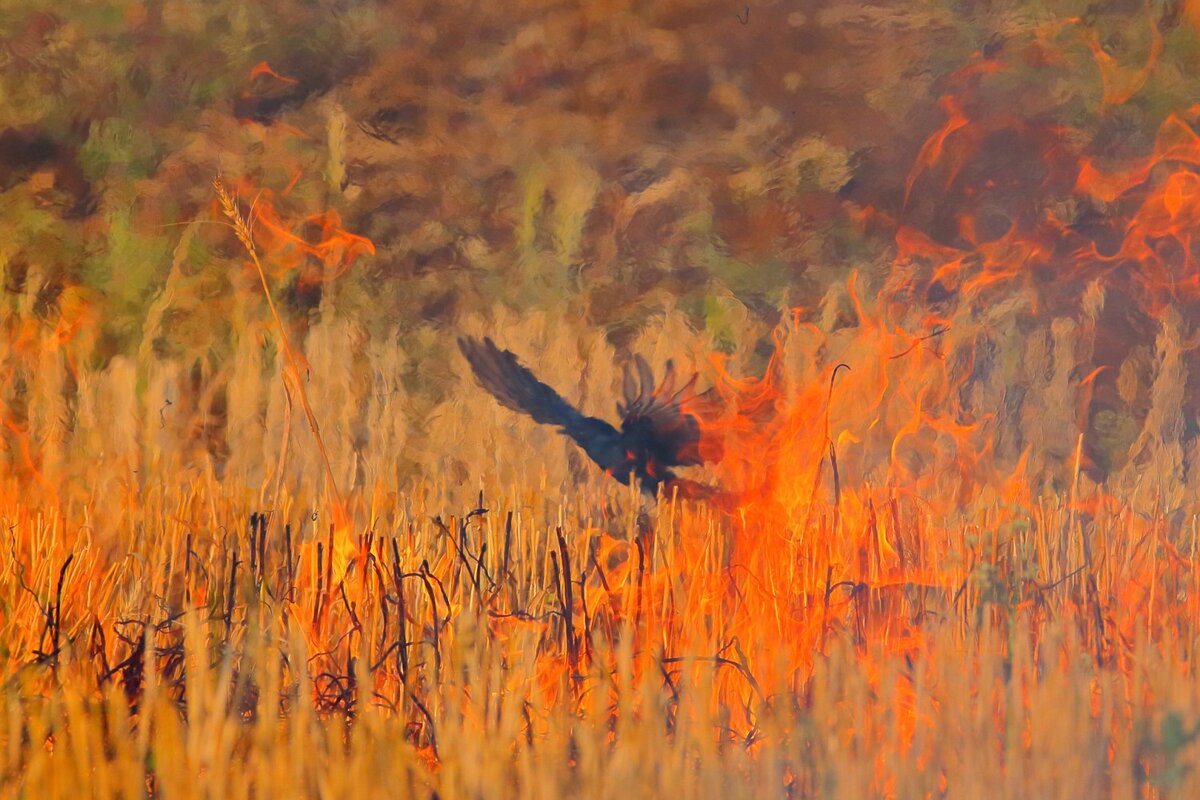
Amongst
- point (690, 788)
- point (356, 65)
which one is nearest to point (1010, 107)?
point (356, 65)

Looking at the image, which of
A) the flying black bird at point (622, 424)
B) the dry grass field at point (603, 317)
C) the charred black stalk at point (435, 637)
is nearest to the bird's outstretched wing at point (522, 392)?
the flying black bird at point (622, 424)

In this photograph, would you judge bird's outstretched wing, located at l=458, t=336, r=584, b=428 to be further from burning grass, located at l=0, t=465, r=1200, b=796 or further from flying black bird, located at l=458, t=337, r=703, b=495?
burning grass, located at l=0, t=465, r=1200, b=796

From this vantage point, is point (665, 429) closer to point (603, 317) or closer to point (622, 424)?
point (622, 424)

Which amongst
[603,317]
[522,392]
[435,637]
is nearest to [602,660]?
[435,637]

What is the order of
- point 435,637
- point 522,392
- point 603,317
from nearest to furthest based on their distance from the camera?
point 435,637, point 522,392, point 603,317

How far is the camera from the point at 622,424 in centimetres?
246

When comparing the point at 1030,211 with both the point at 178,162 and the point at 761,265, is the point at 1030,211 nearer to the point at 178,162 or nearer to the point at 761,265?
the point at 761,265

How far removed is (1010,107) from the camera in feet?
14.8

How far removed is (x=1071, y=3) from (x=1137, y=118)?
1.45 feet

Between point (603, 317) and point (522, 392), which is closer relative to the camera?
point (522, 392)

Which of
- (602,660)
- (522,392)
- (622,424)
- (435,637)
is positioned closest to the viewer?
(602,660)

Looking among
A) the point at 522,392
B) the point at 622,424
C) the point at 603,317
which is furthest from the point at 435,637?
the point at 603,317

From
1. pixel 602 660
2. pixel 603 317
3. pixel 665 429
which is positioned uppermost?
pixel 603 317

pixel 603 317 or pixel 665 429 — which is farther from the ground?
pixel 603 317
